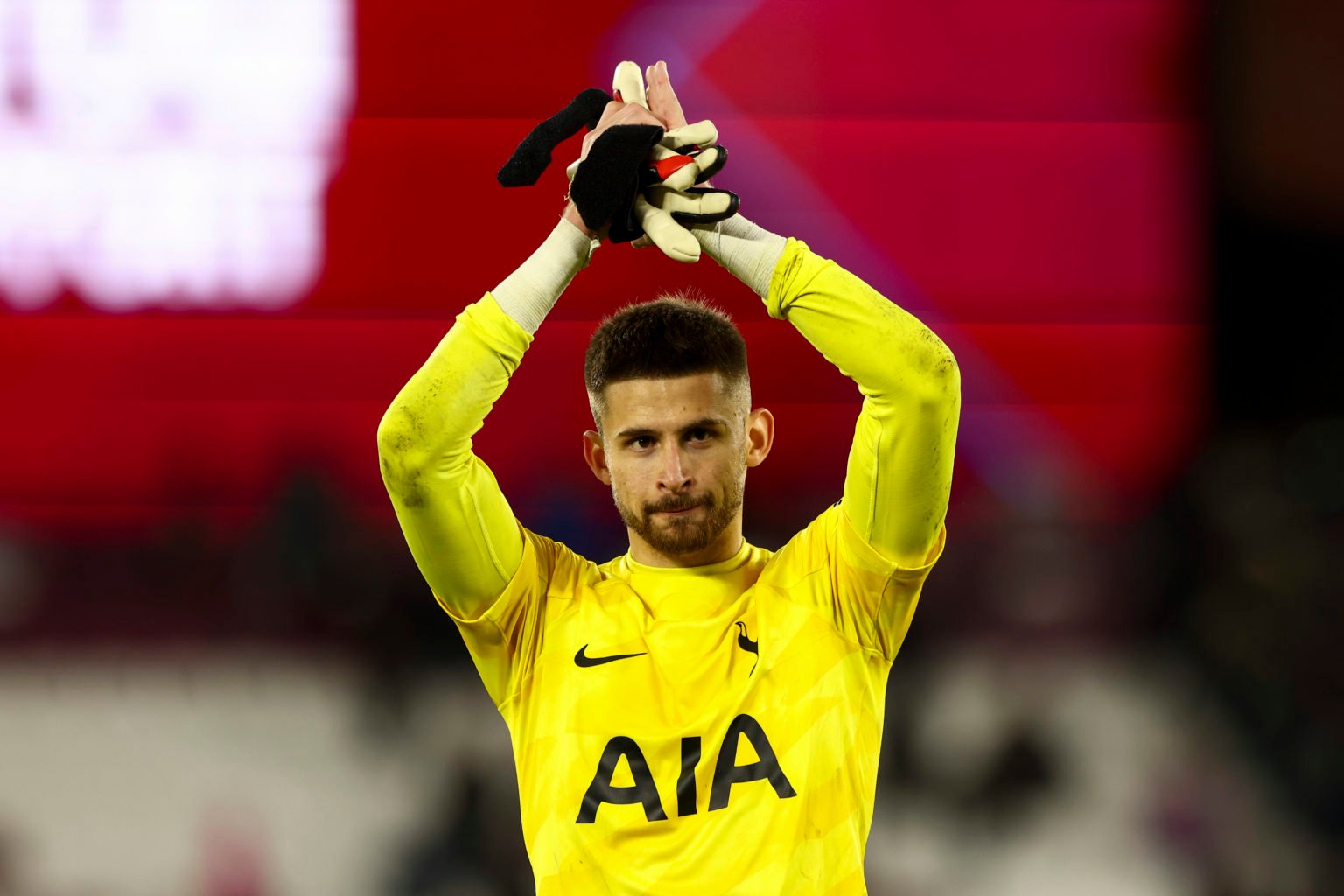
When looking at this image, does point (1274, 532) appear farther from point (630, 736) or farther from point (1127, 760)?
point (630, 736)

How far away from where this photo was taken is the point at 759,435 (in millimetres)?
1776

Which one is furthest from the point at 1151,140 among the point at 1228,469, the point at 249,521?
the point at 249,521

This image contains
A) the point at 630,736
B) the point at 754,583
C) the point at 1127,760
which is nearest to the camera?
the point at 630,736

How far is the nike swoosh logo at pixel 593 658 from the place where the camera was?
1.66 m

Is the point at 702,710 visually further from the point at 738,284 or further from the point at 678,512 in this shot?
the point at 738,284

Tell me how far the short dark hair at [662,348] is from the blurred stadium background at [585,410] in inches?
25.7

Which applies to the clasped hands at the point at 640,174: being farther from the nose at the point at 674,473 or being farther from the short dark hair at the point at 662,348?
the nose at the point at 674,473

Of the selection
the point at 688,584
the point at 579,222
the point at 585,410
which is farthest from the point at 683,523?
the point at 585,410

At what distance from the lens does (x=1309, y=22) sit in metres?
2.42

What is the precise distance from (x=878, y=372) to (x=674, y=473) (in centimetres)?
32

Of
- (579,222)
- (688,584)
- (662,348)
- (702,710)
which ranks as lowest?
(702,710)

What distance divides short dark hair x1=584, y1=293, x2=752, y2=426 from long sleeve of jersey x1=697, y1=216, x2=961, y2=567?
0.47 ft

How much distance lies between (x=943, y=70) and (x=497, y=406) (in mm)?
1173

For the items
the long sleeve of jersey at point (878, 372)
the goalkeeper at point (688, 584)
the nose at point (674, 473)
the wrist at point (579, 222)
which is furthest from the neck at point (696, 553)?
the wrist at point (579, 222)
